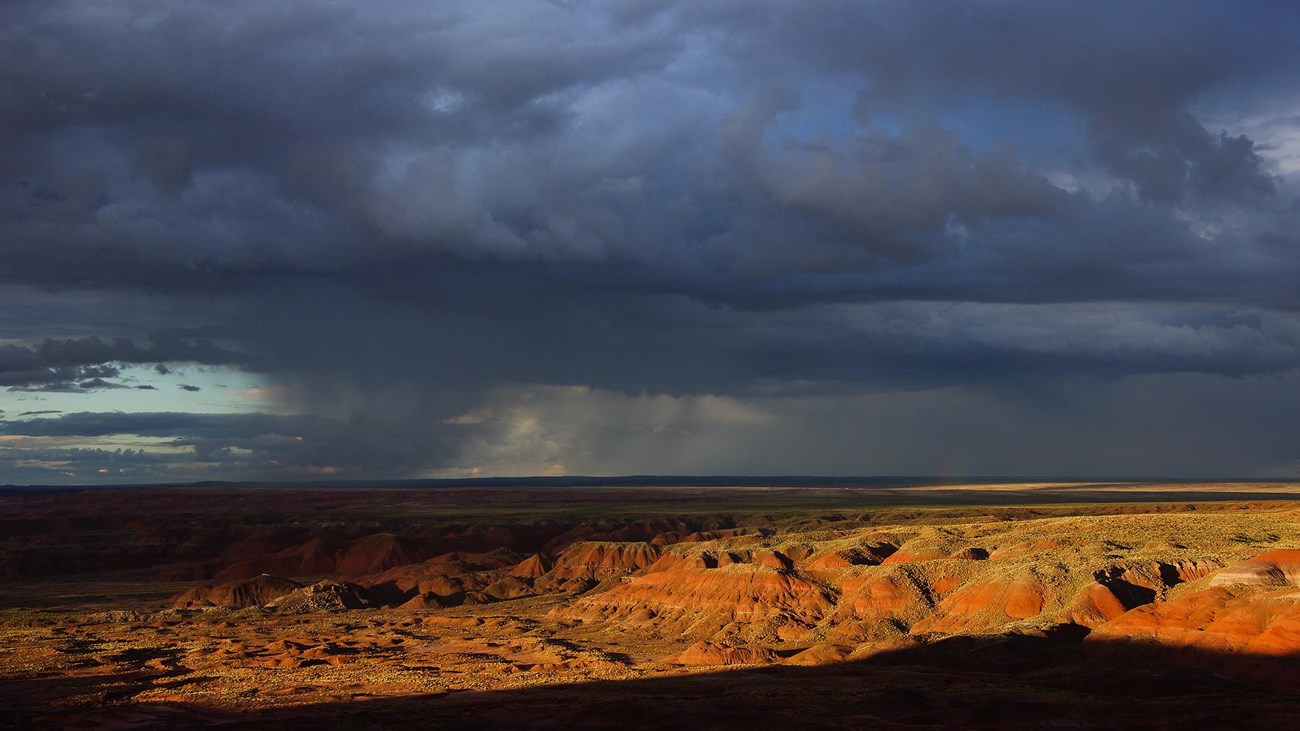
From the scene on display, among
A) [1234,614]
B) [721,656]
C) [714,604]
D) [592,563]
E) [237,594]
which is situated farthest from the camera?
[592,563]

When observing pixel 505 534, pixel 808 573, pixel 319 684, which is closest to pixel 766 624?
pixel 808 573

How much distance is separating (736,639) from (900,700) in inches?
1167

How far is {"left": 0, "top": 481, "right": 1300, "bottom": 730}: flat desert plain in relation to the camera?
167 ft

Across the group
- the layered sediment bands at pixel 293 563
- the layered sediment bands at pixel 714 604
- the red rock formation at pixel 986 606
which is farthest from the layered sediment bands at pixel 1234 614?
the layered sediment bands at pixel 293 563

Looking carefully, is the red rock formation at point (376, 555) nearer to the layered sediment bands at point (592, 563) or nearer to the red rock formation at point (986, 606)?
the layered sediment bands at point (592, 563)

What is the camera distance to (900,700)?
5041 centimetres

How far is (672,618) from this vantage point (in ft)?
304

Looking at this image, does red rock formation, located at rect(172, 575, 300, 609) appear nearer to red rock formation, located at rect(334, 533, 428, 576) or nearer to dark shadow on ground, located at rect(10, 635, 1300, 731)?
red rock formation, located at rect(334, 533, 428, 576)

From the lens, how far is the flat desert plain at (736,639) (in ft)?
167

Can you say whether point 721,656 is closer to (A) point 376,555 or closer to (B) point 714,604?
(B) point 714,604

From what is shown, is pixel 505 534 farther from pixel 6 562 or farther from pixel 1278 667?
pixel 1278 667

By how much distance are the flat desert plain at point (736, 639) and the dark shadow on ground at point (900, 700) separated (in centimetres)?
20

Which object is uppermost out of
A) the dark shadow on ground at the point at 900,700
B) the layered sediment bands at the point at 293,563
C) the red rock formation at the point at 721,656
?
the dark shadow on ground at the point at 900,700

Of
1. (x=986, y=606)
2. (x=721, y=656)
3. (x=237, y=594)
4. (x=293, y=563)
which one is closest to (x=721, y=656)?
(x=721, y=656)
